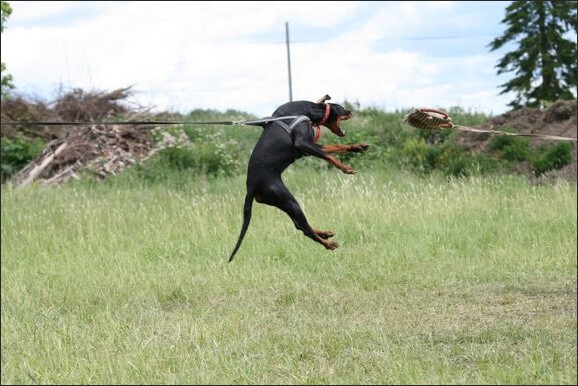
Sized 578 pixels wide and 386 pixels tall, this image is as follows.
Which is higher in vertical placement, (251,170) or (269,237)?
(251,170)

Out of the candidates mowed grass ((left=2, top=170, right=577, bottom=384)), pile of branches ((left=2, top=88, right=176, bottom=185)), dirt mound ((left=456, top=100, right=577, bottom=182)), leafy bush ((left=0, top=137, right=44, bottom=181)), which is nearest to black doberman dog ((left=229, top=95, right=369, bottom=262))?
mowed grass ((left=2, top=170, right=577, bottom=384))

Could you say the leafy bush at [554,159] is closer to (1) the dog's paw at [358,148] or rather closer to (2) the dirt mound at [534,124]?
(2) the dirt mound at [534,124]

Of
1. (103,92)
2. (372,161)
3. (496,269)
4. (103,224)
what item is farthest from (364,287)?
(103,92)

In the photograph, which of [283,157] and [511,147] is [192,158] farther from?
[283,157]

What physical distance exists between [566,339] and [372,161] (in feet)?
35.3

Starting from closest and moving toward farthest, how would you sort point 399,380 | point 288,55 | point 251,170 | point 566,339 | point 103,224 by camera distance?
point 251,170
point 399,380
point 566,339
point 103,224
point 288,55

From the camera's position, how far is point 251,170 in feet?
13.1

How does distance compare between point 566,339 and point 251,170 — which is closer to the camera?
point 251,170

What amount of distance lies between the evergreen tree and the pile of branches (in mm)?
9753

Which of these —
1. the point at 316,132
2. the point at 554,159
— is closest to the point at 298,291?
the point at 316,132

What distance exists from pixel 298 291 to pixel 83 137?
11.5 m

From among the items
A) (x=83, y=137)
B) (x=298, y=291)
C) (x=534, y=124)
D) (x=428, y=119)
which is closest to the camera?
(x=428, y=119)

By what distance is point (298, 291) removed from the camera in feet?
26.1

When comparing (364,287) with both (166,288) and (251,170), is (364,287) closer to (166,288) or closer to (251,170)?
(166,288)
